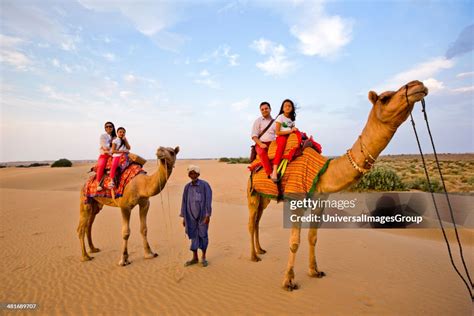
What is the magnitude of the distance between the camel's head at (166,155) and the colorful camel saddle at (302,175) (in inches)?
83.3

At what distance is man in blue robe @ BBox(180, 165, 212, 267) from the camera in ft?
18.8

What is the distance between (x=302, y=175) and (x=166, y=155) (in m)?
2.70

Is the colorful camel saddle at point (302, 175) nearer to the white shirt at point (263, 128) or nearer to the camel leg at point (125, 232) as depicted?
the white shirt at point (263, 128)

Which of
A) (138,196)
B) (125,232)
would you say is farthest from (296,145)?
(125,232)

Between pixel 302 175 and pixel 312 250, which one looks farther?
pixel 312 250

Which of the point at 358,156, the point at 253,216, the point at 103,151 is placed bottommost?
the point at 253,216

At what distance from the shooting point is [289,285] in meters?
4.56

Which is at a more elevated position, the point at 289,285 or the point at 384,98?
the point at 384,98

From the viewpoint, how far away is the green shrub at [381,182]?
545 inches

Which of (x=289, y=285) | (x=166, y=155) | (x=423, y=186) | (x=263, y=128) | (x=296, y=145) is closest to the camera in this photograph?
(x=289, y=285)

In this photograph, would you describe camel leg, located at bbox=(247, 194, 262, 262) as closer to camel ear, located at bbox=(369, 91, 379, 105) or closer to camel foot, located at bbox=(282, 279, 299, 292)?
camel foot, located at bbox=(282, 279, 299, 292)

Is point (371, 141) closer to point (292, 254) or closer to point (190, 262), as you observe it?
point (292, 254)

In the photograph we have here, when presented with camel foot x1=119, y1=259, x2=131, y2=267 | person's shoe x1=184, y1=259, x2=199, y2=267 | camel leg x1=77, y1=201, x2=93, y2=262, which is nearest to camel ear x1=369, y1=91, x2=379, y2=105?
person's shoe x1=184, y1=259, x2=199, y2=267

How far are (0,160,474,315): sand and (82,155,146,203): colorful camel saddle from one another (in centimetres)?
89
